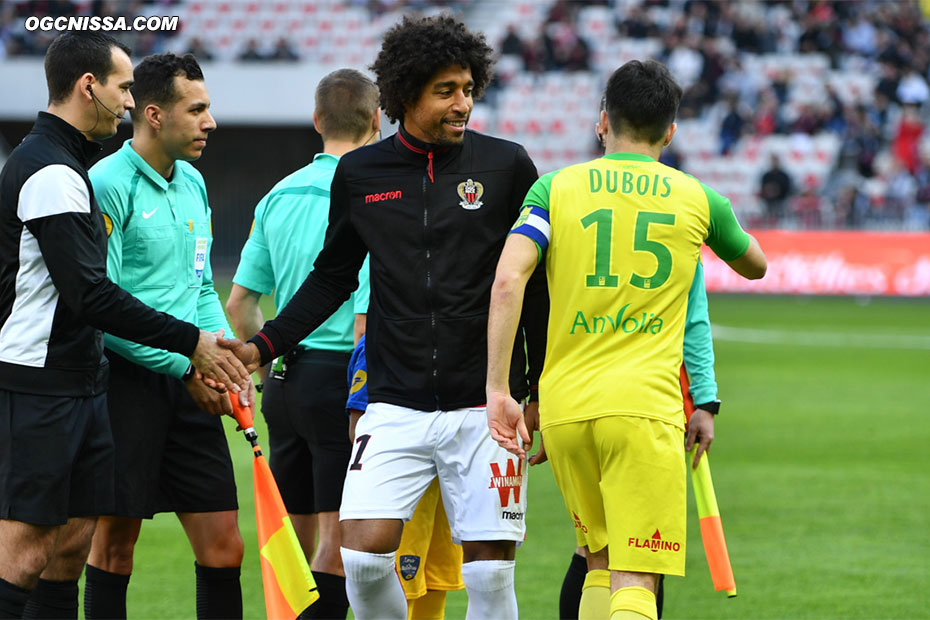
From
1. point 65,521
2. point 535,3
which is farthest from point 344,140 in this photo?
point 535,3

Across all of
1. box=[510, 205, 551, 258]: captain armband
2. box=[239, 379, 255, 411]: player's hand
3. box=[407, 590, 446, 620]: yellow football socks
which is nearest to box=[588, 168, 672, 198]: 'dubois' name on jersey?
box=[510, 205, 551, 258]: captain armband

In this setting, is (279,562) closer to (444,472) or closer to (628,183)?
(444,472)

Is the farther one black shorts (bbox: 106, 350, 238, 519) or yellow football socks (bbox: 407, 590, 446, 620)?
yellow football socks (bbox: 407, 590, 446, 620)

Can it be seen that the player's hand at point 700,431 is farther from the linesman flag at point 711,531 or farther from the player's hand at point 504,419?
the player's hand at point 504,419

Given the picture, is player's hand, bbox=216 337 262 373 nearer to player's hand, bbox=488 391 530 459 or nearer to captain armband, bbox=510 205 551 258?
player's hand, bbox=488 391 530 459

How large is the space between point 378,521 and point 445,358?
59 centimetres

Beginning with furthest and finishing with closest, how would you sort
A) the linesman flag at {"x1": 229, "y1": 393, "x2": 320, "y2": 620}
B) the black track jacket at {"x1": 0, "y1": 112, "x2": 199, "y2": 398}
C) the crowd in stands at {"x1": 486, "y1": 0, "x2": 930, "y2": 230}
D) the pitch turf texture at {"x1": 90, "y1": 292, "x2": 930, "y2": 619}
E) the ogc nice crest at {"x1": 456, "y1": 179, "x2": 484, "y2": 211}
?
the crowd in stands at {"x1": 486, "y1": 0, "x2": 930, "y2": 230} → the pitch turf texture at {"x1": 90, "y1": 292, "x2": 930, "y2": 619} → the linesman flag at {"x1": 229, "y1": 393, "x2": 320, "y2": 620} → the ogc nice crest at {"x1": 456, "y1": 179, "x2": 484, "y2": 211} → the black track jacket at {"x1": 0, "y1": 112, "x2": 199, "y2": 398}

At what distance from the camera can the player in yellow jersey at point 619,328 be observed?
4250mm

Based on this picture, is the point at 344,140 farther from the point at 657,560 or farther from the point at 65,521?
the point at 657,560

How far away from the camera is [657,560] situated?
13.9 feet

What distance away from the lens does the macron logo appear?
15.1ft

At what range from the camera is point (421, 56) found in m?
4.58

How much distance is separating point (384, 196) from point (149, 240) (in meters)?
1.04

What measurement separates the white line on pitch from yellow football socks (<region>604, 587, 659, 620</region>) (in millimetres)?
15189
